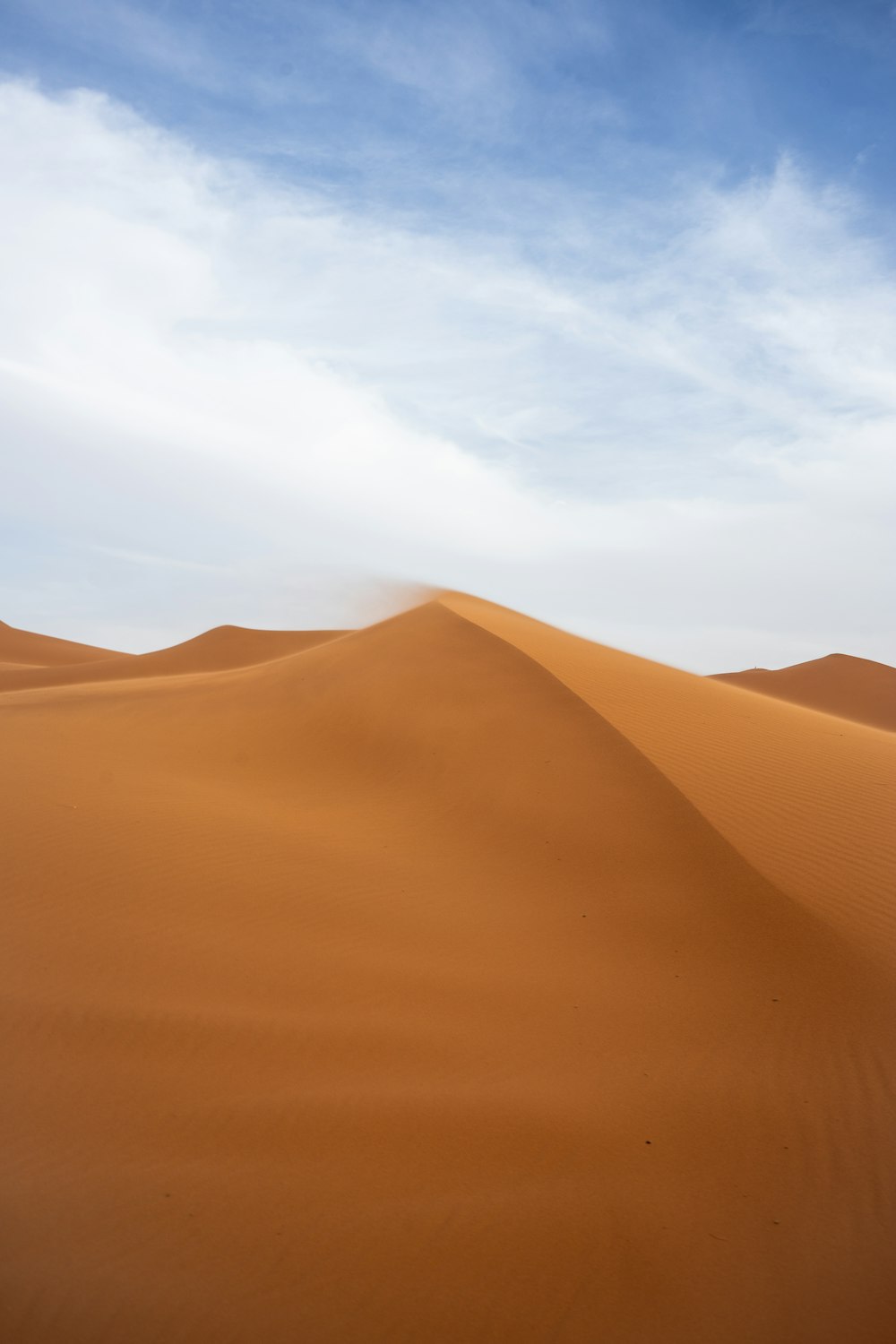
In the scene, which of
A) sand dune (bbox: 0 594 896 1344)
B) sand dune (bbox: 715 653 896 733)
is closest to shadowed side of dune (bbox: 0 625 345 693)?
sand dune (bbox: 715 653 896 733)

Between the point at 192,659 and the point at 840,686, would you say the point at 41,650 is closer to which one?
the point at 192,659

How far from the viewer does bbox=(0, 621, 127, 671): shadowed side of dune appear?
45.3 metres

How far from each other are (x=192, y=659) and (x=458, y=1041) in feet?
101

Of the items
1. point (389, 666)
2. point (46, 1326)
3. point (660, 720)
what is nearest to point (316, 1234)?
point (46, 1326)

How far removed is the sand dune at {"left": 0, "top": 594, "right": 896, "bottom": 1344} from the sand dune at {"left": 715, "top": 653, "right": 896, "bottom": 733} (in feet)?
81.3

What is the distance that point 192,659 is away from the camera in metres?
34.8

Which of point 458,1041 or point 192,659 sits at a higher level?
point 192,659

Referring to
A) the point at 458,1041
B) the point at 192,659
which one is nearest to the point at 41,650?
the point at 192,659

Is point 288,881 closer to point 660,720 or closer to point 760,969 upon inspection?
point 760,969

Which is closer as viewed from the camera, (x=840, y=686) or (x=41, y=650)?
(x=840, y=686)

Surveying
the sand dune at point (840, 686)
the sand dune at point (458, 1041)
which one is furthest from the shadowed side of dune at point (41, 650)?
the sand dune at point (458, 1041)

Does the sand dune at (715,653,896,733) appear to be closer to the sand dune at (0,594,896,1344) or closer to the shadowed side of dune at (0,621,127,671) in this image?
the sand dune at (0,594,896,1344)

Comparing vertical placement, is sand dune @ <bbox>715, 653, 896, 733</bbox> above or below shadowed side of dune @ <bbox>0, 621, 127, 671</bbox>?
above

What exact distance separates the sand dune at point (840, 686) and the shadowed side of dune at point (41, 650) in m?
30.1
